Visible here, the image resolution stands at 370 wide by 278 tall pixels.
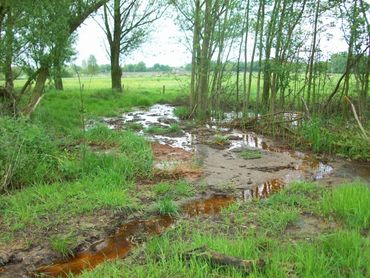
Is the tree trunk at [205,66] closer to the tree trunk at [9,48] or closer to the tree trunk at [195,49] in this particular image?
the tree trunk at [195,49]

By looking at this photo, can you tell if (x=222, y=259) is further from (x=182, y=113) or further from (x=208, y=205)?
(x=182, y=113)

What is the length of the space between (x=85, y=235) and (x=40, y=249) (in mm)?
631

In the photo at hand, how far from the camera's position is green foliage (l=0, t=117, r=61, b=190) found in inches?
262

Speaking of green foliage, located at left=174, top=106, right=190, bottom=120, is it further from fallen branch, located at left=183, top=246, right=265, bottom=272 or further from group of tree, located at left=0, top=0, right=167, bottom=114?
fallen branch, located at left=183, top=246, right=265, bottom=272

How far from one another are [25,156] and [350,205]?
5704 millimetres

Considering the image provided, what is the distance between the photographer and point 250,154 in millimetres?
10406

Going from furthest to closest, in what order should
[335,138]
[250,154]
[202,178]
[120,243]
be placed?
1. [335,138]
2. [250,154]
3. [202,178]
4. [120,243]

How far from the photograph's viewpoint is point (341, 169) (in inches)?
358

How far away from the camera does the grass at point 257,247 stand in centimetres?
381

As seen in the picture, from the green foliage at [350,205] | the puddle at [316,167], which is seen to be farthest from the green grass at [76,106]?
the green foliage at [350,205]

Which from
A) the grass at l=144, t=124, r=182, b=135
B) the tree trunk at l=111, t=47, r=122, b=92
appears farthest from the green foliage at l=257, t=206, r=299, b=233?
the tree trunk at l=111, t=47, r=122, b=92

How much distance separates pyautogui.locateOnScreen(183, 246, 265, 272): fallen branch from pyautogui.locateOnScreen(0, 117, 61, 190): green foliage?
13.2 feet

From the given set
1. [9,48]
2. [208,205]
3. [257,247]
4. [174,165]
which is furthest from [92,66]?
[257,247]

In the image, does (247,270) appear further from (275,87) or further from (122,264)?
(275,87)
